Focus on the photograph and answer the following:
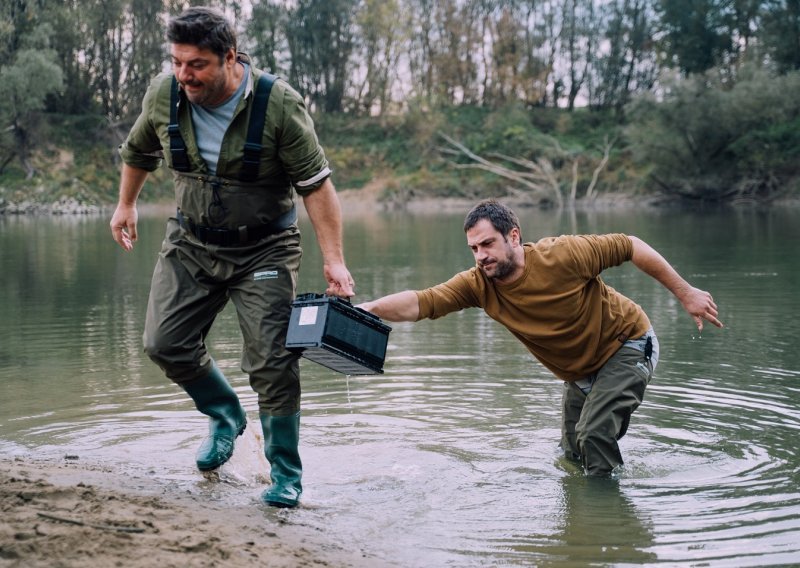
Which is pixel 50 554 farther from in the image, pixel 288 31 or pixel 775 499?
pixel 288 31

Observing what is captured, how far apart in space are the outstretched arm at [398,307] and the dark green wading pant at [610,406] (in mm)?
1125

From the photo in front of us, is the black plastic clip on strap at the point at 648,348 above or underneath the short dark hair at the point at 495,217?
underneath

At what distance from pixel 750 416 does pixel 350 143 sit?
45.9 m

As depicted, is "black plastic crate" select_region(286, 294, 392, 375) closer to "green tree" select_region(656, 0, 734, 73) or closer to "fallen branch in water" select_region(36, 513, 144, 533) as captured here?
"fallen branch in water" select_region(36, 513, 144, 533)

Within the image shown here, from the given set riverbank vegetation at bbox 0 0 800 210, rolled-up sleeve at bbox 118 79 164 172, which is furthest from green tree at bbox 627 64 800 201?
rolled-up sleeve at bbox 118 79 164 172

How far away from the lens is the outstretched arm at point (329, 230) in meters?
5.23

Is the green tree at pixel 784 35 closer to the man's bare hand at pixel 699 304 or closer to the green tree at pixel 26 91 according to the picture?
the green tree at pixel 26 91

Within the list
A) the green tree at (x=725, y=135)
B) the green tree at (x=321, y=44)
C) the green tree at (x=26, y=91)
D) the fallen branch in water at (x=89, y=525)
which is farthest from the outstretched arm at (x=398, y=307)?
the green tree at (x=321, y=44)

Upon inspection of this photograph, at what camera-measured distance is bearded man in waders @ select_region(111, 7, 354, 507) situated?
5035 millimetres

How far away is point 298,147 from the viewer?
16.7 ft

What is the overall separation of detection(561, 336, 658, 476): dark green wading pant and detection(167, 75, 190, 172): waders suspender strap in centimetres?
260

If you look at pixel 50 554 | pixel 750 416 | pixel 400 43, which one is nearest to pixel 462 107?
pixel 400 43

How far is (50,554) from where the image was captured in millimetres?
3734

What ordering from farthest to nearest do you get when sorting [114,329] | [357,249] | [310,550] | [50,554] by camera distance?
[357,249]
[114,329]
[310,550]
[50,554]
